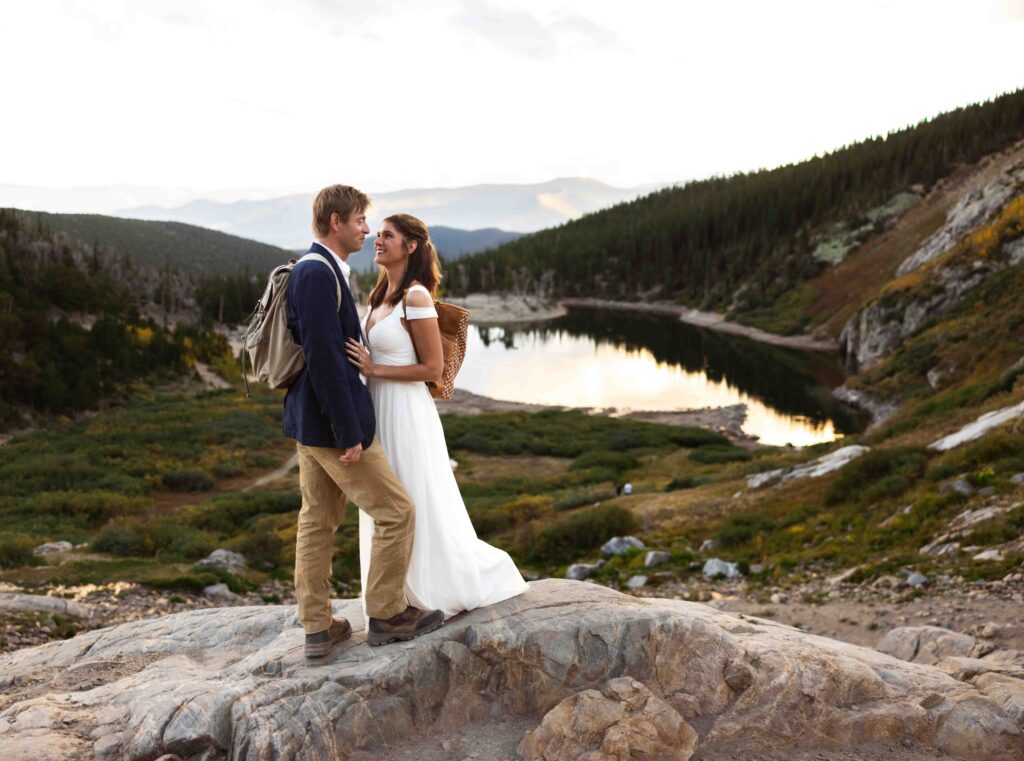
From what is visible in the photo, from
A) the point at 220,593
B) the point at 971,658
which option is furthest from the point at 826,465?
the point at 220,593

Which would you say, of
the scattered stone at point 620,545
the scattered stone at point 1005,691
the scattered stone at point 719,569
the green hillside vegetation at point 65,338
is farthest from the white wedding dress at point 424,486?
the green hillside vegetation at point 65,338

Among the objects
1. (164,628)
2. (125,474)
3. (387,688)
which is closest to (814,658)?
(387,688)

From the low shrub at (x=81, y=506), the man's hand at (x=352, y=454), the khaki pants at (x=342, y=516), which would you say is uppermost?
the man's hand at (x=352, y=454)

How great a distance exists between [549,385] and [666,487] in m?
47.9

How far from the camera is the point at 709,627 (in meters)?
5.98

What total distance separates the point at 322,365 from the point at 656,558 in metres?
13.6

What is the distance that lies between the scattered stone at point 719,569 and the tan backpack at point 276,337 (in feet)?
42.3

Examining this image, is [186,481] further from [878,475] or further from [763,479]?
[878,475]

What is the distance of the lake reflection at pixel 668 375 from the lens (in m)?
56.1

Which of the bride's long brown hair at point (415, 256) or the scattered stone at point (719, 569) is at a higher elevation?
the bride's long brown hair at point (415, 256)

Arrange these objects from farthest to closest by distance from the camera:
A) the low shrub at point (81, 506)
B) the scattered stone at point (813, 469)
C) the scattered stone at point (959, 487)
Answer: the low shrub at point (81, 506) < the scattered stone at point (813, 469) < the scattered stone at point (959, 487)

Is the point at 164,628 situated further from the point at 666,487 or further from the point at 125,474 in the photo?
the point at 125,474

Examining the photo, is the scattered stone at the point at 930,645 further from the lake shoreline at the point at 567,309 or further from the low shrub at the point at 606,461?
the lake shoreline at the point at 567,309

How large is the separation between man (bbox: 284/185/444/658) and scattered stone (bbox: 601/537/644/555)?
13407mm
